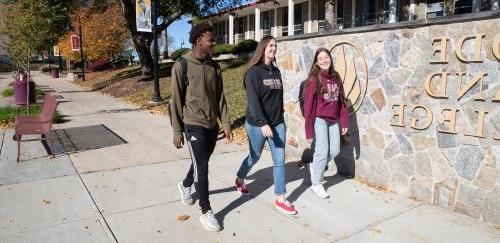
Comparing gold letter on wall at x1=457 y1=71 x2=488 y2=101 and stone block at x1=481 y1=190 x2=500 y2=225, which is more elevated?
gold letter on wall at x1=457 y1=71 x2=488 y2=101

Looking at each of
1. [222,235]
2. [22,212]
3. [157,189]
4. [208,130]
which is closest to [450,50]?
[208,130]

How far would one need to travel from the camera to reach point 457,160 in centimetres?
426

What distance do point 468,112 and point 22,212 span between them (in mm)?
4465

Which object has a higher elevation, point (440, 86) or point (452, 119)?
point (440, 86)

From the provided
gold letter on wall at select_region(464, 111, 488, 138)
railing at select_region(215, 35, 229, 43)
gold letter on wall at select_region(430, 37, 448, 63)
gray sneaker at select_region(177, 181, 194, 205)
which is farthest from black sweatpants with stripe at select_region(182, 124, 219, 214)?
railing at select_region(215, 35, 229, 43)

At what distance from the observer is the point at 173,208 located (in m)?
4.46

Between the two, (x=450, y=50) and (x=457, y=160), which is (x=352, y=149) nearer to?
(x=457, y=160)

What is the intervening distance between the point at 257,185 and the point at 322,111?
1.28 m

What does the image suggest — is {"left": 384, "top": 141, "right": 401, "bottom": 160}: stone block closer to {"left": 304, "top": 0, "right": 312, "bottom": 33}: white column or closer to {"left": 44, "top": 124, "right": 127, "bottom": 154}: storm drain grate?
{"left": 44, "top": 124, "right": 127, "bottom": 154}: storm drain grate

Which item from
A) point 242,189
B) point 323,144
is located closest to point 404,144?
point 323,144

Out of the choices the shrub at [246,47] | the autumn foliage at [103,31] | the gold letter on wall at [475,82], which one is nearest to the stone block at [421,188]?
the gold letter on wall at [475,82]

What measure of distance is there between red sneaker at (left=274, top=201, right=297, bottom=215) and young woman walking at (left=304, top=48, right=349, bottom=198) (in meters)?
0.60

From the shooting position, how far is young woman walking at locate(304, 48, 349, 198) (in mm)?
4610

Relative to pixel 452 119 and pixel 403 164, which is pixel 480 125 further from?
pixel 403 164
